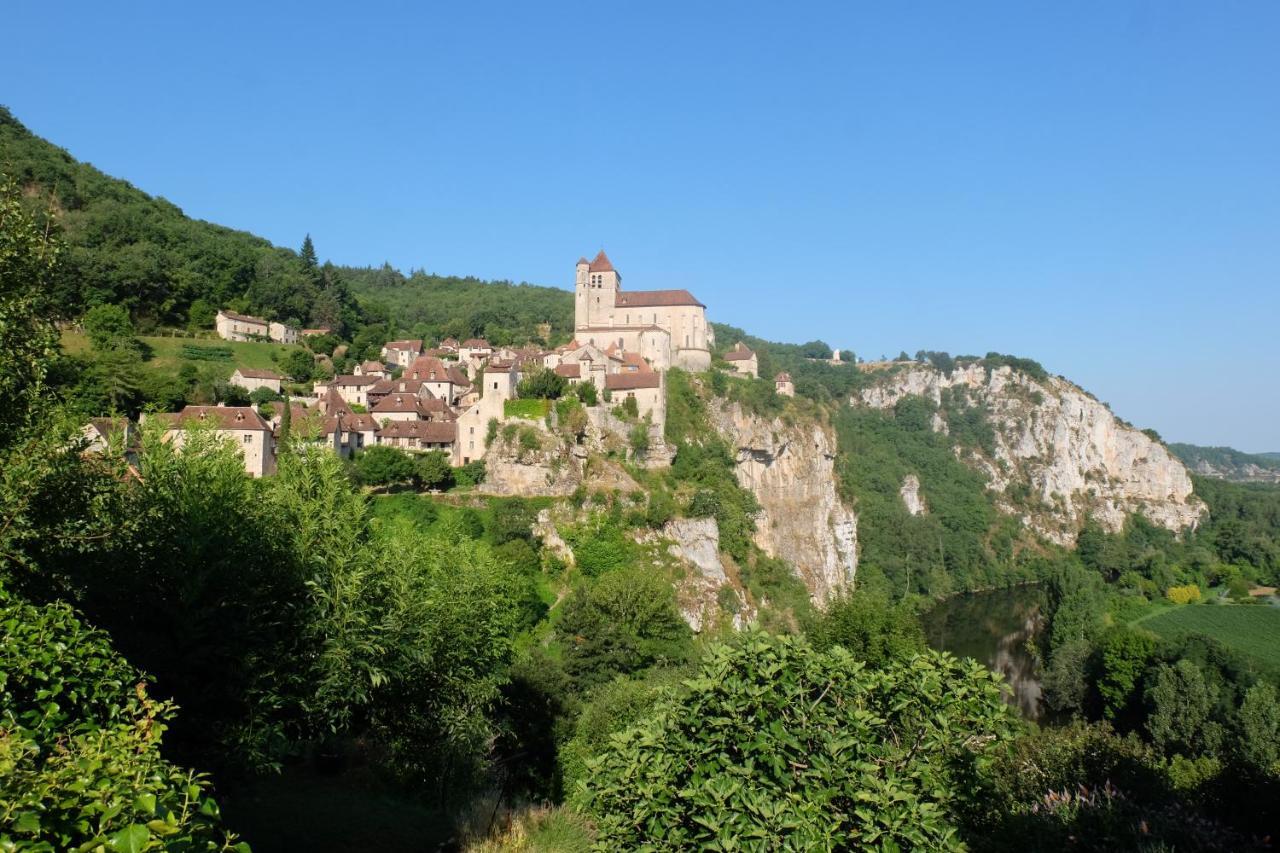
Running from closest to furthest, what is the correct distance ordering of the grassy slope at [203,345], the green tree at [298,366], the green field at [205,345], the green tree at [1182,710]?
the green tree at [1182,710] → the grassy slope at [203,345] → the green field at [205,345] → the green tree at [298,366]

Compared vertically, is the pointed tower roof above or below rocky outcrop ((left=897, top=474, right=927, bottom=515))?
above

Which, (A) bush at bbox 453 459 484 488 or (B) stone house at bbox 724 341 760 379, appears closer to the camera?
(A) bush at bbox 453 459 484 488

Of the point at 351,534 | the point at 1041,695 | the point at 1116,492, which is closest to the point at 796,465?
the point at 1041,695

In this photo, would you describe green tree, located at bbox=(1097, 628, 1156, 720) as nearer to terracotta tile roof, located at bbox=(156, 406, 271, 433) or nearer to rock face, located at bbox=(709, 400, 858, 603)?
A: rock face, located at bbox=(709, 400, 858, 603)

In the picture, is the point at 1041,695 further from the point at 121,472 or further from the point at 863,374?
the point at 863,374

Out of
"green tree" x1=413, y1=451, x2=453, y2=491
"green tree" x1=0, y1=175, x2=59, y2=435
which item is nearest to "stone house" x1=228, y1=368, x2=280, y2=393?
"green tree" x1=413, y1=451, x2=453, y2=491

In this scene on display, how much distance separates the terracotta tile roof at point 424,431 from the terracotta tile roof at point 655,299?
2785 centimetres

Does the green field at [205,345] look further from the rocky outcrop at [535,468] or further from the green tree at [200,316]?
the rocky outcrop at [535,468]

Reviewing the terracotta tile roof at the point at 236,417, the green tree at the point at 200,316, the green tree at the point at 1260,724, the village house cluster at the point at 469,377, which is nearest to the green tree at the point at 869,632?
the green tree at the point at 1260,724

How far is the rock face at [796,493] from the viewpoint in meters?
69.3

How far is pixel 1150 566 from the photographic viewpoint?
102500 mm

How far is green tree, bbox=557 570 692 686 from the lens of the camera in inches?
1282

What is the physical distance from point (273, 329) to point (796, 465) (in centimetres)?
5314

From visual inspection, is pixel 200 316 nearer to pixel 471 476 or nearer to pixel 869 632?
pixel 471 476
